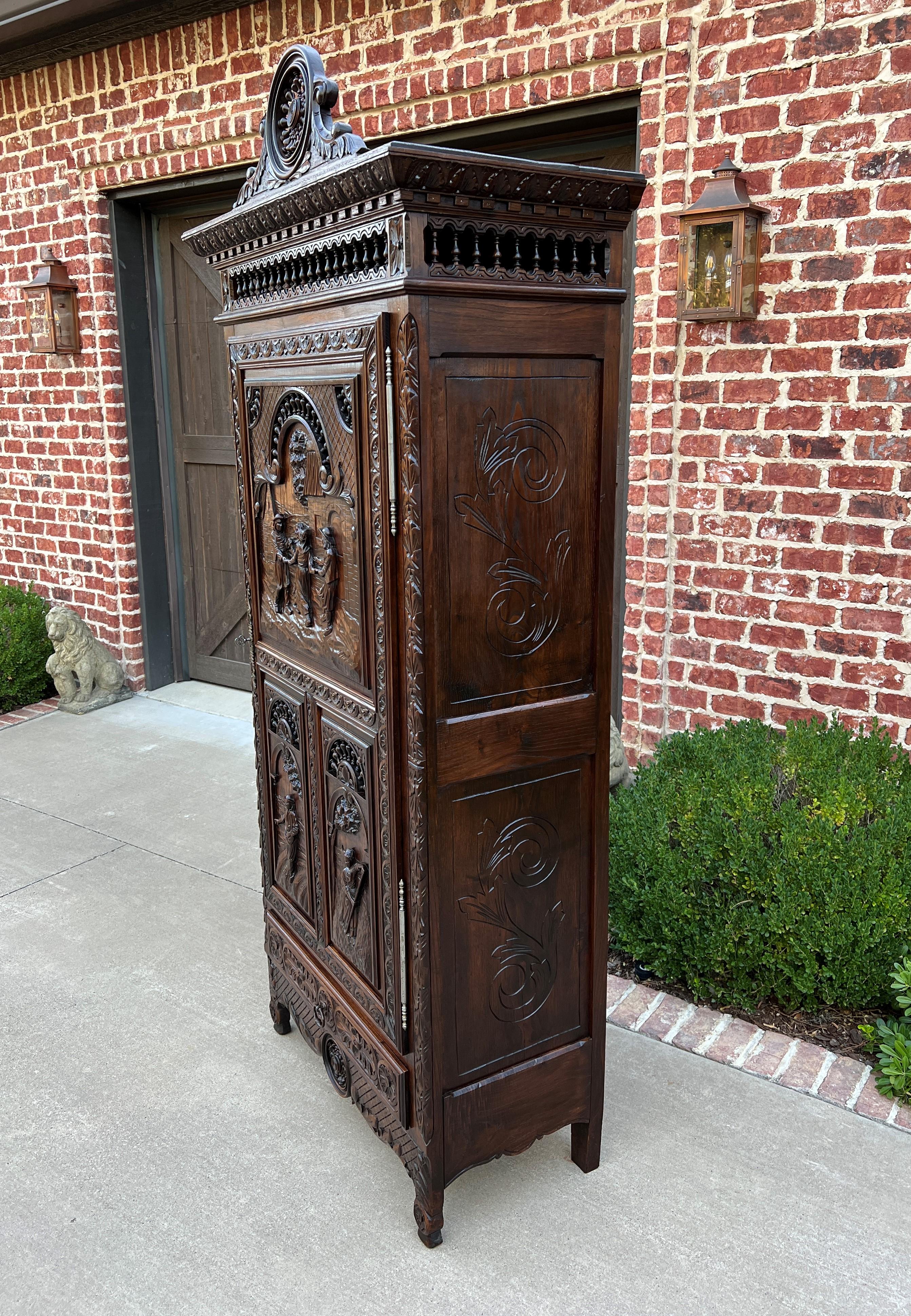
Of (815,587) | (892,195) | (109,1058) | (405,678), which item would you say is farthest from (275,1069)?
(892,195)

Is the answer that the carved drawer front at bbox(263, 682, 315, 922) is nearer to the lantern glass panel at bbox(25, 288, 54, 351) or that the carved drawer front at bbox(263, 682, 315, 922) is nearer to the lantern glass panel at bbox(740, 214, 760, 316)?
the lantern glass panel at bbox(740, 214, 760, 316)

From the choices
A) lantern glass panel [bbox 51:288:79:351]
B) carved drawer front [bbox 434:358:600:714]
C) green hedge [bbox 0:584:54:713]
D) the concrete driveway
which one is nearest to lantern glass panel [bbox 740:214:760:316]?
carved drawer front [bbox 434:358:600:714]

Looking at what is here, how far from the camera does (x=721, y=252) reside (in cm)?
337

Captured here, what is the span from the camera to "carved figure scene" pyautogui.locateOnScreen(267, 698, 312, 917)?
2533 mm

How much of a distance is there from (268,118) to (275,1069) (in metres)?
2.35

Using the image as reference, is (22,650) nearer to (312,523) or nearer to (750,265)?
(312,523)

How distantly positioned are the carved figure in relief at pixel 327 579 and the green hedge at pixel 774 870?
1371mm

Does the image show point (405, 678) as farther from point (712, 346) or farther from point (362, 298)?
point (712, 346)

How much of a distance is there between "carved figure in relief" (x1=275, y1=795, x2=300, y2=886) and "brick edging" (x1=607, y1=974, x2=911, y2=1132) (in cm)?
93

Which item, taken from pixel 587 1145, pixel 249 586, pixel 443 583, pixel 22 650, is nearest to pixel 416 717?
pixel 443 583

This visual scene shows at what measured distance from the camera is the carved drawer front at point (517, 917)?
2029 mm

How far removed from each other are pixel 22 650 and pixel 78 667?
1.28 ft

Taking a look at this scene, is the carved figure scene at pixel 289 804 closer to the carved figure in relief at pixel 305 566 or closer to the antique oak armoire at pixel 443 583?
the antique oak armoire at pixel 443 583

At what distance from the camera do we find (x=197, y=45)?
4.84m
